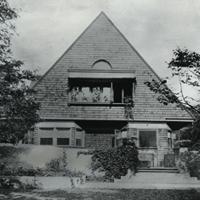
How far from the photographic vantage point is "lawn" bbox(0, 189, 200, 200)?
14.2m

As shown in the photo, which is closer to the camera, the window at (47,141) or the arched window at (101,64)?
the window at (47,141)

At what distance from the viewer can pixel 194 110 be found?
42.0 feet

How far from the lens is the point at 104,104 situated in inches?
1033

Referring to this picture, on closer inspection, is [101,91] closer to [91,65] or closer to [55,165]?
[91,65]

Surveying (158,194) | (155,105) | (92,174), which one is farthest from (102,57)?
(158,194)

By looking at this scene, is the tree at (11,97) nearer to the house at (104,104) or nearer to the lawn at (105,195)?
the lawn at (105,195)

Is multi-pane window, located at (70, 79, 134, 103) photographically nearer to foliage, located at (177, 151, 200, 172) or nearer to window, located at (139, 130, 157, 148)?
window, located at (139, 130, 157, 148)

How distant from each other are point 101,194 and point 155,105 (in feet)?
40.3

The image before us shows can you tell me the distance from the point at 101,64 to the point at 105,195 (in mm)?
13866

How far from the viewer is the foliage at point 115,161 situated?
20438mm

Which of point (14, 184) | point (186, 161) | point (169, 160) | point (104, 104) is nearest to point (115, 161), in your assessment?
point (186, 161)

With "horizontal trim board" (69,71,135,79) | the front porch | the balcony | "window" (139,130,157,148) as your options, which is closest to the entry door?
the front porch

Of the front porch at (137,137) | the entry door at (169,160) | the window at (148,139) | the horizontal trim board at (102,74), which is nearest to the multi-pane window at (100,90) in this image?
the horizontal trim board at (102,74)

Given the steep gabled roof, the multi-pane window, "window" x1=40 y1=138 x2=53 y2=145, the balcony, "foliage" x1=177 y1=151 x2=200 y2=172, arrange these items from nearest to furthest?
"foliage" x1=177 y1=151 x2=200 y2=172 < "window" x1=40 y1=138 x2=53 y2=145 < the steep gabled roof < the balcony < the multi-pane window
